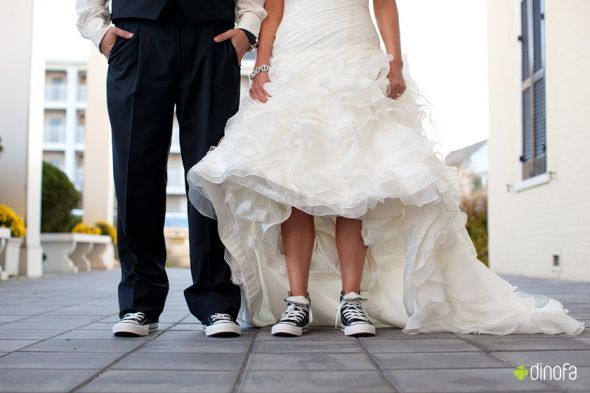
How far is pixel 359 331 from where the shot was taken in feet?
7.70

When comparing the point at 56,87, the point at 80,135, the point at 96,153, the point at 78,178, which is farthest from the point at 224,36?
the point at 56,87

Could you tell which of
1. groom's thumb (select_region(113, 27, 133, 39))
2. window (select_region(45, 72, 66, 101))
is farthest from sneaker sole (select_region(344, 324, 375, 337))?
window (select_region(45, 72, 66, 101))

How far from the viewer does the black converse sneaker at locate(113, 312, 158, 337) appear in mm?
2416

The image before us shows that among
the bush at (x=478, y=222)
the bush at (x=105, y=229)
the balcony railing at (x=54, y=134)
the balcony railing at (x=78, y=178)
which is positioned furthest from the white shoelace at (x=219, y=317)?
the balcony railing at (x=54, y=134)

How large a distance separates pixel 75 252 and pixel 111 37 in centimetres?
926

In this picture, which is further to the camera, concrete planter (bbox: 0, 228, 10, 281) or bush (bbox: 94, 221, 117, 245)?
bush (bbox: 94, 221, 117, 245)

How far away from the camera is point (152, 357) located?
2.00m

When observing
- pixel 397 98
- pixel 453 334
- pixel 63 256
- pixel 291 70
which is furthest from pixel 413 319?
pixel 63 256

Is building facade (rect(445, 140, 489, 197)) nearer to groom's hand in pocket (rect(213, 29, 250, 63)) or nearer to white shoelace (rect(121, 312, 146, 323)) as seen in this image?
groom's hand in pocket (rect(213, 29, 250, 63))

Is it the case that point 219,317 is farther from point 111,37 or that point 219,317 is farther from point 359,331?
point 111,37

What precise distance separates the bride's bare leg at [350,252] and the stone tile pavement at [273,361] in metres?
0.20

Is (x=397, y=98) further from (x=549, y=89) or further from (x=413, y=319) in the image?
(x=549, y=89)

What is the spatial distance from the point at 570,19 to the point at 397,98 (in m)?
4.52

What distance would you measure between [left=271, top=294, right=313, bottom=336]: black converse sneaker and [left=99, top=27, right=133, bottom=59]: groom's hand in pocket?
43.8 inches
